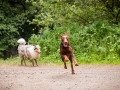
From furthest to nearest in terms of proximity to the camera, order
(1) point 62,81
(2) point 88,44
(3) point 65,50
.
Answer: (2) point 88,44
(3) point 65,50
(1) point 62,81

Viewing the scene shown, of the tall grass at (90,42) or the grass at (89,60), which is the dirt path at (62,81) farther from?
the tall grass at (90,42)

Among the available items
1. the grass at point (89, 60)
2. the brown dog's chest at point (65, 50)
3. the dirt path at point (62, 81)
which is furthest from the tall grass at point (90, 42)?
the brown dog's chest at point (65, 50)

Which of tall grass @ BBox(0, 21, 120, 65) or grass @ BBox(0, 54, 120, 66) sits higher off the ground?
tall grass @ BBox(0, 21, 120, 65)

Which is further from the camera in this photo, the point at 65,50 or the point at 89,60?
the point at 89,60

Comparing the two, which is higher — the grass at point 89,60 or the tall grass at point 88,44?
the tall grass at point 88,44

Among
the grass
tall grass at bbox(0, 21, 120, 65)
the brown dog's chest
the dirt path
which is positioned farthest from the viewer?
tall grass at bbox(0, 21, 120, 65)

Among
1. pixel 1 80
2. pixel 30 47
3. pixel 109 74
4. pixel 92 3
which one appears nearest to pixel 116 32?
pixel 92 3

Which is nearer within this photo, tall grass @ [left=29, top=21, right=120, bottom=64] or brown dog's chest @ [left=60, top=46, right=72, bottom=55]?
brown dog's chest @ [left=60, top=46, right=72, bottom=55]

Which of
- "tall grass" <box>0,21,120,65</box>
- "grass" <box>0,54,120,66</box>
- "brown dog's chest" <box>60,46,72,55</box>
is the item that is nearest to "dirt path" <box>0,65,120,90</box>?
"brown dog's chest" <box>60,46,72,55</box>

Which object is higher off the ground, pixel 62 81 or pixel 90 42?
pixel 90 42

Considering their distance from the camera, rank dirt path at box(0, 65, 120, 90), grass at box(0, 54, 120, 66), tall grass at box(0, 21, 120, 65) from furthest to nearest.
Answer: tall grass at box(0, 21, 120, 65) → grass at box(0, 54, 120, 66) → dirt path at box(0, 65, 120, 90)

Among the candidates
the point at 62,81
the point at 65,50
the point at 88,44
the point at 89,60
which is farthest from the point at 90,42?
the point at 62,81

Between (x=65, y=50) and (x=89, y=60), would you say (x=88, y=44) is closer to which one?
(x=89, y=60)

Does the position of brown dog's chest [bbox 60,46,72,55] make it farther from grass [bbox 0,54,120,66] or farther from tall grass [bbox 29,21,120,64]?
tall grass [bbox 29,21,120,64]
